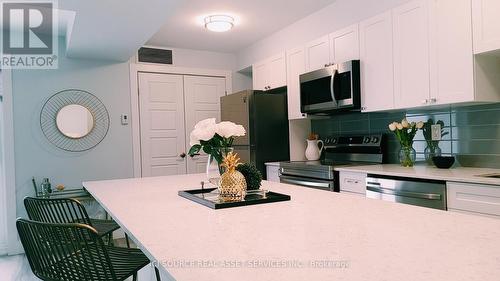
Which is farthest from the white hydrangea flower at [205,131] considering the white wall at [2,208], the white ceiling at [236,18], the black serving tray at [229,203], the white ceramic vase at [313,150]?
the white wall at [2,208]

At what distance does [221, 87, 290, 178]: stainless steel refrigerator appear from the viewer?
388 centimetres

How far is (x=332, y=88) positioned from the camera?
10.5 ft

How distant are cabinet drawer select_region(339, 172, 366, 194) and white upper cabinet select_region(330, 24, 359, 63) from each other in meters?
1.04

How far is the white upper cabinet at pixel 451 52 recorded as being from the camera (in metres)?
2.30

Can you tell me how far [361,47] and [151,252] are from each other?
2.72 m

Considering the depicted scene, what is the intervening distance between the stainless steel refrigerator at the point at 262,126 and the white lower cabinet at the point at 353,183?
1124mm

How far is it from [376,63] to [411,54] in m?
0.33

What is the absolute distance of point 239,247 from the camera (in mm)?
898

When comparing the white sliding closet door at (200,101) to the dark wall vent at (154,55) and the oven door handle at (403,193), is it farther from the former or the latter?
the oven door handle at (403,193)

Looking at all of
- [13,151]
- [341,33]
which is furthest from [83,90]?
[341,33]

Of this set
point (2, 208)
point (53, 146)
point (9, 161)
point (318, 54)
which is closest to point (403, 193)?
point (318, 54)

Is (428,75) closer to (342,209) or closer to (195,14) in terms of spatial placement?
(342,209)

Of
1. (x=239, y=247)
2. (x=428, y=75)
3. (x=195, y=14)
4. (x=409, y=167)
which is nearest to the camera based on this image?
(x=239, y=247)

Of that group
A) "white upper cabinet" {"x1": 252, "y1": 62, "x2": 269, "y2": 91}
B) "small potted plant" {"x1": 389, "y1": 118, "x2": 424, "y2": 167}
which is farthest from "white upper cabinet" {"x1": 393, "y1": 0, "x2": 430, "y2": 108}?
"white upper cabinet" {"x1": 252, "y1": 62, "x2": 269, "y2": 91}
